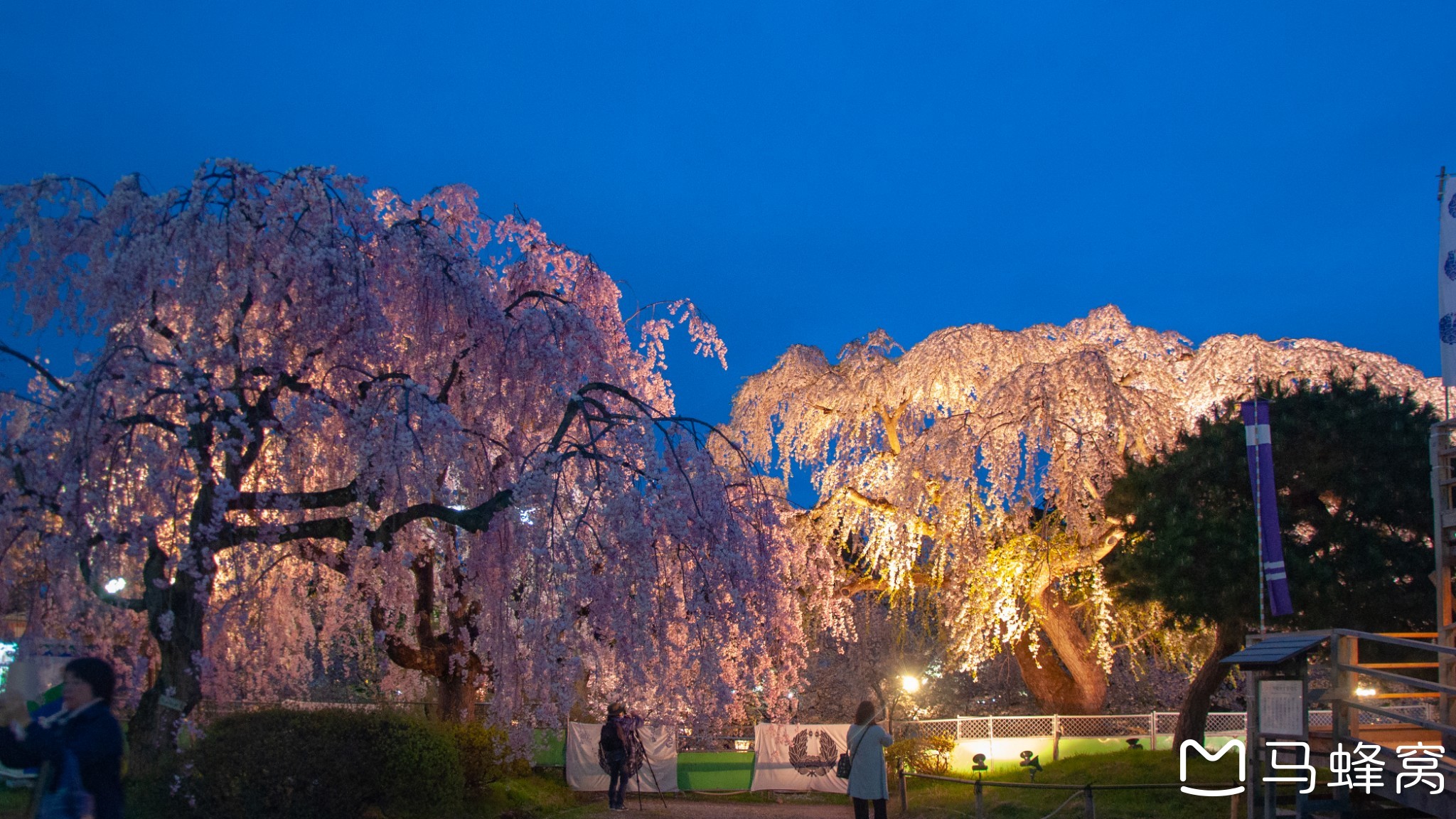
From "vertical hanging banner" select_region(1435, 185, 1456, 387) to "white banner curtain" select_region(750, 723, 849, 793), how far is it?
10.5 metres

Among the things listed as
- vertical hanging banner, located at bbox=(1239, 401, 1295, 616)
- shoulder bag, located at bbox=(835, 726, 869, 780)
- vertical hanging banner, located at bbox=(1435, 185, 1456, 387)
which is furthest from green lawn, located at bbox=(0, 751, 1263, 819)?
vertical hanging banner, located at bbox=(1435, 185, 1456, 387)

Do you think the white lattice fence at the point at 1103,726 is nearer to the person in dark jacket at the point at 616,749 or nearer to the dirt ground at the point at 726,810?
the dirt ground at the point at 726,810

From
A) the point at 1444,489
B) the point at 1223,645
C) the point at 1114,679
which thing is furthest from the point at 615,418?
the point at 1114,679

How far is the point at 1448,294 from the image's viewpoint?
1150 cm

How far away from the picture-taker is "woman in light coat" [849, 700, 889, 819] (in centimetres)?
906

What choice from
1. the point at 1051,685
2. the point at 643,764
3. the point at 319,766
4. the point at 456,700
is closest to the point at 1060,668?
the point at 1051,685

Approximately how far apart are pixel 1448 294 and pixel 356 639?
41.0 feet

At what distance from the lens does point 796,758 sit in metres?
17.8

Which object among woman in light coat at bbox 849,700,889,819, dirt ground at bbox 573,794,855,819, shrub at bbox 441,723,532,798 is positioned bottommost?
dirt ground at bbox 573,794,855,819

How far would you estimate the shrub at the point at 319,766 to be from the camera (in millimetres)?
9281

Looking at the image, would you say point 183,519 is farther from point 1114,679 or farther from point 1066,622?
point 1114,679

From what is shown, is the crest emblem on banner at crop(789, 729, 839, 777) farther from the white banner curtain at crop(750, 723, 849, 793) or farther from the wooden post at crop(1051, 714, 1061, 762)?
the wooden post at crop(1051, 714, 1061, 762)

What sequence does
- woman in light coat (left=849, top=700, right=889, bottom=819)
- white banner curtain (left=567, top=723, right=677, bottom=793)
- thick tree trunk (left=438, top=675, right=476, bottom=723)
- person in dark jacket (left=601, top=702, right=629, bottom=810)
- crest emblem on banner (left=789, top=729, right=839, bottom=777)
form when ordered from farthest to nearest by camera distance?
crest emblem on banner (left=789, top=729, right=839, bottom=777) → white banner curtain (left=567, top=723, right=677, bottom=793) → person in dark jacket (left=601, top=702, right=629, bottom=810) → thick tree trunk (left=438, top=675, right=476, bottom=723) → woman in light coat (left=849, top=700, right=889, bottom=819)

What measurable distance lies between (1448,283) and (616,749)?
11.0m
